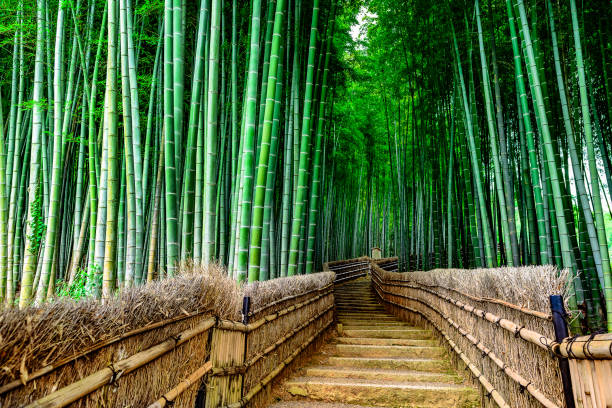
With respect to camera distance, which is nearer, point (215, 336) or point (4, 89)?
point (215, 336)

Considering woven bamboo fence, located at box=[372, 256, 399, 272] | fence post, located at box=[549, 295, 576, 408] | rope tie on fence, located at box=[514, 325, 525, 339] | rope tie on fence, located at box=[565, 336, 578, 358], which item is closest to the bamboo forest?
rope tie on fence, located at box=[514, 325, 525, 339]

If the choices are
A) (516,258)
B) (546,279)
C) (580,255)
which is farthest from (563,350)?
(580,255)

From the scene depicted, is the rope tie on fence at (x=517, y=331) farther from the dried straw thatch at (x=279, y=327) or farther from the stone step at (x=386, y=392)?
the dried straw thatch at (x=279, y=327)

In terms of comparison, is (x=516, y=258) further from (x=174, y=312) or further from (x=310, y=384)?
(x=174, y=312)

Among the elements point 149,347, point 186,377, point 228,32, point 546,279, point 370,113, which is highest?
point 370,113

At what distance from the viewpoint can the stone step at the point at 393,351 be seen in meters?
3.73

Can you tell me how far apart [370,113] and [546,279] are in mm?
8350

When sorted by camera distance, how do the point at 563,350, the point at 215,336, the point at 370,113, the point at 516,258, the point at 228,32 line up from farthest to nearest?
the point at 370,113 < the point at 228,32 < the point at 516,258 < the point at 215,336 < the point at 563,350

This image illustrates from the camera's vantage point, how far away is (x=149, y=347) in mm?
1412

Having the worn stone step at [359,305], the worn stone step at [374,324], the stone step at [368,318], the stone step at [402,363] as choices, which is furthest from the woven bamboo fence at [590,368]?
the worn stone step at [359,305]

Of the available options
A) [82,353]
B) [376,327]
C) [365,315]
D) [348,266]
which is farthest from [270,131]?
[348,266]

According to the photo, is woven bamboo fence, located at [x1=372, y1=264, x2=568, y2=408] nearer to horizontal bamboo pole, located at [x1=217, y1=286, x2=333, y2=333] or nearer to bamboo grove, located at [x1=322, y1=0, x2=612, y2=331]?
bamboo grove, located at [x1=322, y1=0, x2=612, y2=331]

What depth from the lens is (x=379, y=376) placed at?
3105 mm

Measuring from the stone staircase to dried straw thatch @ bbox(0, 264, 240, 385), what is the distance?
128cm
